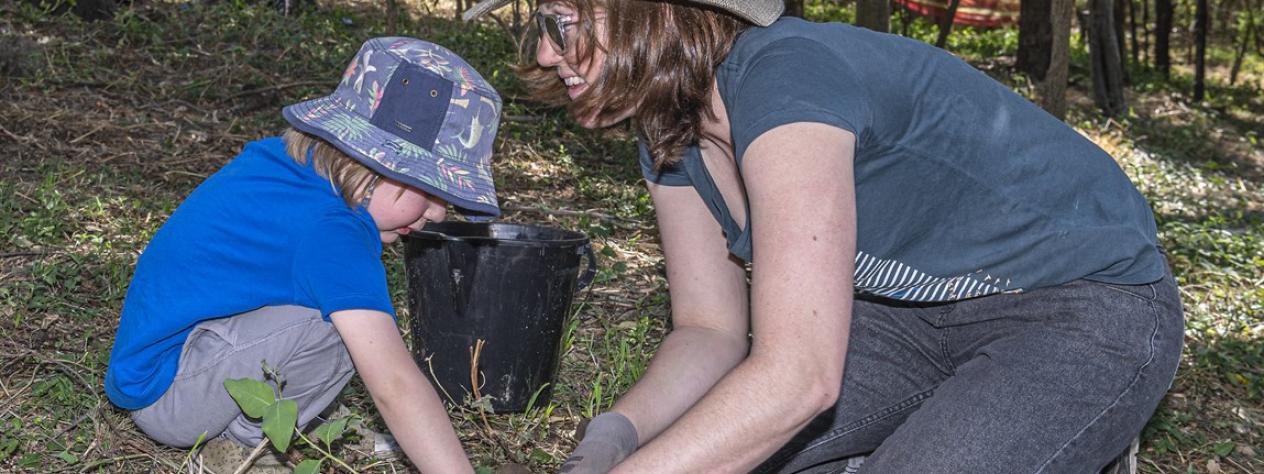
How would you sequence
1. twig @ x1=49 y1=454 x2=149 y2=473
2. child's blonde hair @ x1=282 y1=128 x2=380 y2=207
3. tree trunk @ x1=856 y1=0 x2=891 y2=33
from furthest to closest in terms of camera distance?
tree trunk @ x1=856 y1=0 x2=891 y2=33, twig @ x1=49 y1=454 x2=149 y2=473, child's blonde hair @ x1=282 y1=128 x2=380 y2=207

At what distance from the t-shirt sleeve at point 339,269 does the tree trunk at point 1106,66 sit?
9427 mm

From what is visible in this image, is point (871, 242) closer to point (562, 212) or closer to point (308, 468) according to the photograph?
point (308, 468)

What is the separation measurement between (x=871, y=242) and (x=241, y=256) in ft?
3.91

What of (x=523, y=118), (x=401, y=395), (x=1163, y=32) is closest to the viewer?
(x=401, y=395)

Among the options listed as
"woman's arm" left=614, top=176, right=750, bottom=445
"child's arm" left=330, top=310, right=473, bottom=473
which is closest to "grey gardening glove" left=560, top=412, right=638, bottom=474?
"woman's arm" left=614, top=176, right=750, bottom=445

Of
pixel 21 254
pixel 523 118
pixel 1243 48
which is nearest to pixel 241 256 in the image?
pixel 21 254

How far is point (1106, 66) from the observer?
33.5 feet

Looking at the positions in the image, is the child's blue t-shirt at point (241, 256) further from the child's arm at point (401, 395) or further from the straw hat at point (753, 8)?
the straw hat at point (753, 8)

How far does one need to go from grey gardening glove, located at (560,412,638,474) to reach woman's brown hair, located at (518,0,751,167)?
0.59m

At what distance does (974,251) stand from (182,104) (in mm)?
4649

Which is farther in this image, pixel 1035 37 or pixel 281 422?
pixel 1035 37

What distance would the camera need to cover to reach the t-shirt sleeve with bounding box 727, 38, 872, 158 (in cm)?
163

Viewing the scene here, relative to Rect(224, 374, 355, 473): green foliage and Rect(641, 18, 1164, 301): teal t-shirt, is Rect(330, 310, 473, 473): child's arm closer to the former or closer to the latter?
Rect(224, 374, 355, 473): green foliage

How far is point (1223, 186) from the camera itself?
8.32 metres
